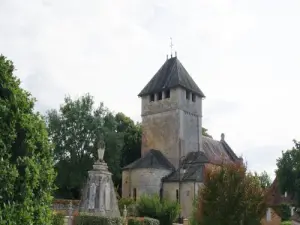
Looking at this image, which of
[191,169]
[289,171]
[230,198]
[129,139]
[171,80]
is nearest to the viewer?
[230,198]

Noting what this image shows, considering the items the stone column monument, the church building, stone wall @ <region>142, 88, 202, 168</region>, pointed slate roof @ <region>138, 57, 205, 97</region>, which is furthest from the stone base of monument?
pointed slate roof @ <region>138, 57, 205, 97</region>

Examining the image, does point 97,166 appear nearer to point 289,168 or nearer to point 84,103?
point 289,168

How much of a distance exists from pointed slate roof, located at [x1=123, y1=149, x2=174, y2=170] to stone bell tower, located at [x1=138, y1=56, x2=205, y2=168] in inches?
23.4

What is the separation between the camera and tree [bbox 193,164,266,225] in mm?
16375

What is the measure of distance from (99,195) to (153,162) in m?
16.5

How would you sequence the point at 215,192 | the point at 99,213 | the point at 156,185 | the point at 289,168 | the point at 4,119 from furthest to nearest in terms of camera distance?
the point at 156,185 < the point at 289,168 < the point at 99,213 < the point at 215,192 < the point at 4,119

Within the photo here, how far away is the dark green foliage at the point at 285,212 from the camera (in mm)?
40656

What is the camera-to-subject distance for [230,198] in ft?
54.2

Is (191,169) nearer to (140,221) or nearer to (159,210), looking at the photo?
(159,210)

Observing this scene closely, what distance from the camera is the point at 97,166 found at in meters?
24.6

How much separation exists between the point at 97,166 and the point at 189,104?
2057 cm

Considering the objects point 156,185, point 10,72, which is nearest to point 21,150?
point 10,72

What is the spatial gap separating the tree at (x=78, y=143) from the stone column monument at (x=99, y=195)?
19.1 m

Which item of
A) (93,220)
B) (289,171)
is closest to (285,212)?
(289,171)
